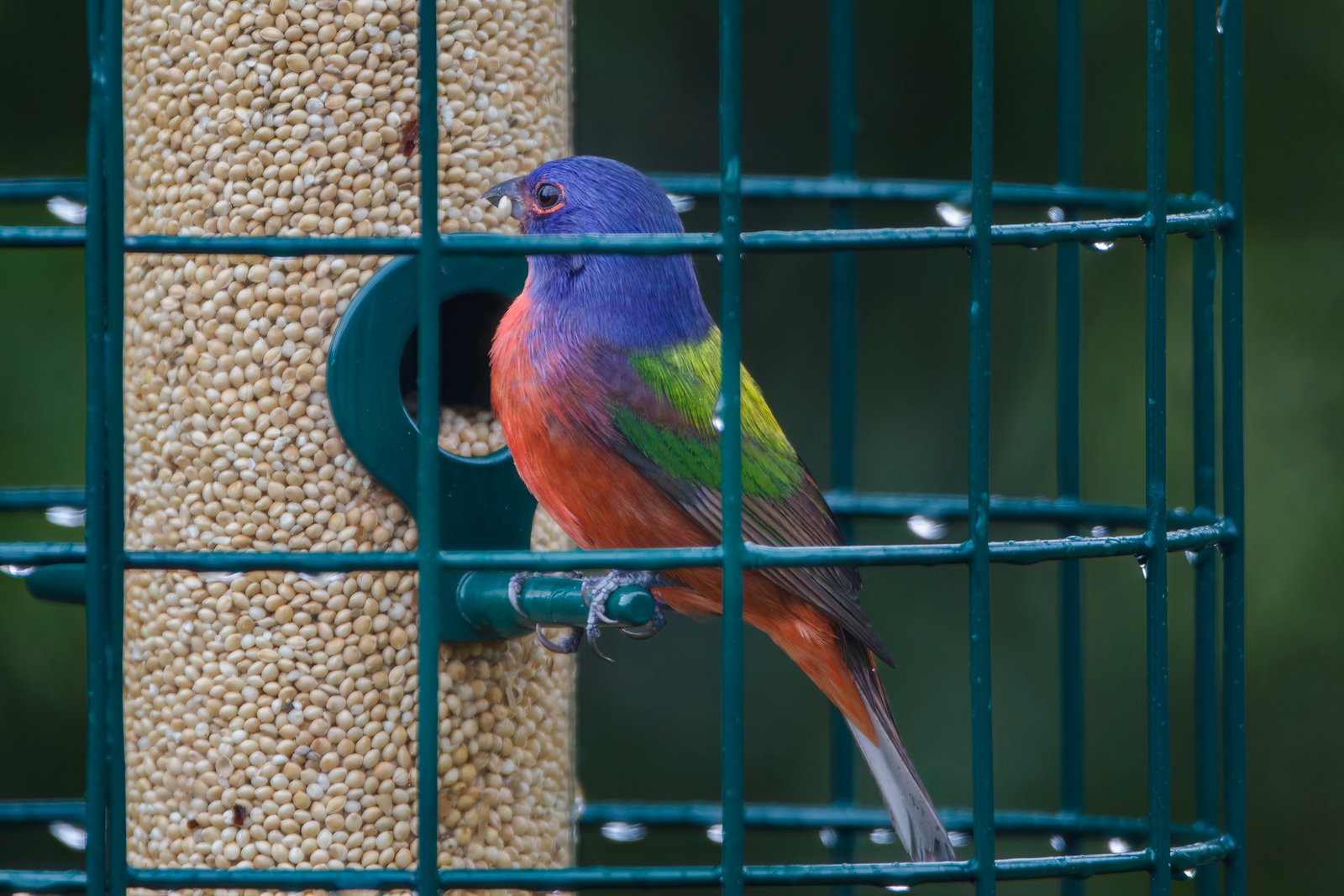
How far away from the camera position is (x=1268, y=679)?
5895mm

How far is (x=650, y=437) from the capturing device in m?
3.61

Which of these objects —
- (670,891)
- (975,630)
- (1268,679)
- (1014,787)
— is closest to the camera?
(975,630)

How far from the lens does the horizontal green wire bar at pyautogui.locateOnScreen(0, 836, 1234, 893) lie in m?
2.88

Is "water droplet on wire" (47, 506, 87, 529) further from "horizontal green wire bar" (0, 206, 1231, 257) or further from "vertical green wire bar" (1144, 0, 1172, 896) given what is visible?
"vertical green wire bar" (1144, 0, 1172, 896)

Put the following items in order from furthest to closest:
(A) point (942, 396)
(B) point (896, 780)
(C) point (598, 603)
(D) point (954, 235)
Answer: (A) point (942, 396) → (B) point (896, 780) → (C) point (598, 603) → (D) point (954, 235)

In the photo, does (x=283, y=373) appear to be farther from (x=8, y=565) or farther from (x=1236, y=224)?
(x=1236, y=224)

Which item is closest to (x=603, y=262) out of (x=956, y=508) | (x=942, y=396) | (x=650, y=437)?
(x=650, y=437)

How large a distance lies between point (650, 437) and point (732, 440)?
730 millimetres

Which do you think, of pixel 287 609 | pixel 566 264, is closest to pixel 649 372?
pixel 566 264

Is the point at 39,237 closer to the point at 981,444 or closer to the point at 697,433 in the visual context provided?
the point at 697,433

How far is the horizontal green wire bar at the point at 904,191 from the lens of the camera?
451cm

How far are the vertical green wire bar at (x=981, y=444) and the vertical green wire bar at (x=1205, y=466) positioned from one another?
82 centimetres

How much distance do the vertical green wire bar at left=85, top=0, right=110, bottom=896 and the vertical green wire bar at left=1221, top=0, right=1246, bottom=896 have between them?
2048 millimetres

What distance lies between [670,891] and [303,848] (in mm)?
4514
